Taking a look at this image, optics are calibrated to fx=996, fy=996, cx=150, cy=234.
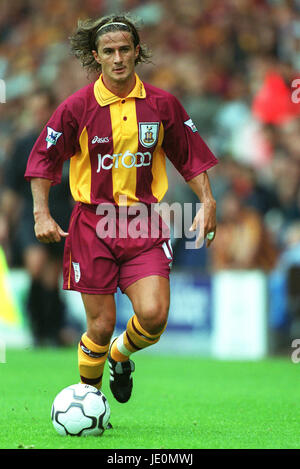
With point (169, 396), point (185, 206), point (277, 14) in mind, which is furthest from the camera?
point (277, 14)

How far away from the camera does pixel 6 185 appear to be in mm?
11336

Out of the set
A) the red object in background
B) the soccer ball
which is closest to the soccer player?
the soccer ball

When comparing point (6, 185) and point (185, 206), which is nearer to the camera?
point (6, 185)

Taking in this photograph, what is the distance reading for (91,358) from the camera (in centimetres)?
588

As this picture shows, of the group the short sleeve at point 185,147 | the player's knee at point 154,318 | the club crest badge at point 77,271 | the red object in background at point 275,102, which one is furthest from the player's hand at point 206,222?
the red object in background at point 275,102

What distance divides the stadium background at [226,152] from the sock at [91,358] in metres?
5.25

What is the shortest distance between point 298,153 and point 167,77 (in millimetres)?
2914

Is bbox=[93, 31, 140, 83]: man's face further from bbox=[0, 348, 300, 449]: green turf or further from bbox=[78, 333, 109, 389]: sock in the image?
bbox=[0, 348, 300, 449]: green turf

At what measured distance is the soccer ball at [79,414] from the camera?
17.4 ft

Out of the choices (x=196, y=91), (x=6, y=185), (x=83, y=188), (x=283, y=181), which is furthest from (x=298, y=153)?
(x=83, y=188)

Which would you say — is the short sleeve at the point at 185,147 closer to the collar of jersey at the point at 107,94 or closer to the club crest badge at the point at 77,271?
the collar of jersey at the point at 107,94

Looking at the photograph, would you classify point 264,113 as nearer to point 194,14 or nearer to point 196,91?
point 196,91

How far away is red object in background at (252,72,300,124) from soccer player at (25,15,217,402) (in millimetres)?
6913

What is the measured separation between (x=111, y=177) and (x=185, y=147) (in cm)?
52
